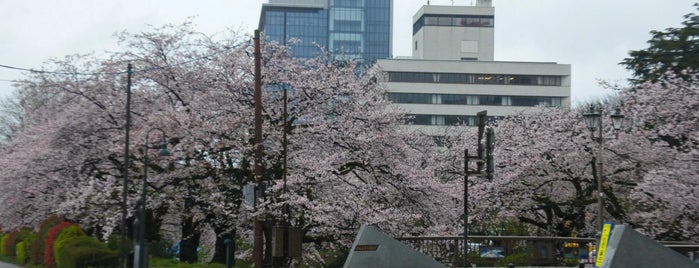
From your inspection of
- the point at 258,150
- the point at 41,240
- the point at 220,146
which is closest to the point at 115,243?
the point at 41,240

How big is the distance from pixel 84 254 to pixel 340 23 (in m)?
165

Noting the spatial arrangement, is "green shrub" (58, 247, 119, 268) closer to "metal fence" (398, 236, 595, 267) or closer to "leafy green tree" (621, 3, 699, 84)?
"metal fence" (398, 236, 595, 267)

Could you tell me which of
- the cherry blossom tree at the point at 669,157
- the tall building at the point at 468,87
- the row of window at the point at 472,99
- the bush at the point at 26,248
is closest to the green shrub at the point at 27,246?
the bush at the point at 26,248

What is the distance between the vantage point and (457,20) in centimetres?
11056

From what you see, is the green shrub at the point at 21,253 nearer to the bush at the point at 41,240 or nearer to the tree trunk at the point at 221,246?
the bush at the point at 41,240

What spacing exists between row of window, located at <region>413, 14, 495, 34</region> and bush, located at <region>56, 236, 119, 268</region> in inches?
3232

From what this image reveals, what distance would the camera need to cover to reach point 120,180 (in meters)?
29.4

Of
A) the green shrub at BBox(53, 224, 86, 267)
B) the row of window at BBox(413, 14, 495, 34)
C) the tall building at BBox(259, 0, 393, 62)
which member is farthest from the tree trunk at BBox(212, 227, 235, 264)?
the tall building at BBox(259, 0, 393, 62)

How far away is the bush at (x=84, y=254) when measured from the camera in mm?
30422

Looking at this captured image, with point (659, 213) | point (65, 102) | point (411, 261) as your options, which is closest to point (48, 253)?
point (65, 102)

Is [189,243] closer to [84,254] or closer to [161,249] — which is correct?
[84,254]

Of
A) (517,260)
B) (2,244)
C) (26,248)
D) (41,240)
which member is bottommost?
(2,244)

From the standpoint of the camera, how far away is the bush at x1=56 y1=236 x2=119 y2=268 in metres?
30.4

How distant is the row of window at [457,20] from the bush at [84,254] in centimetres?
8209
